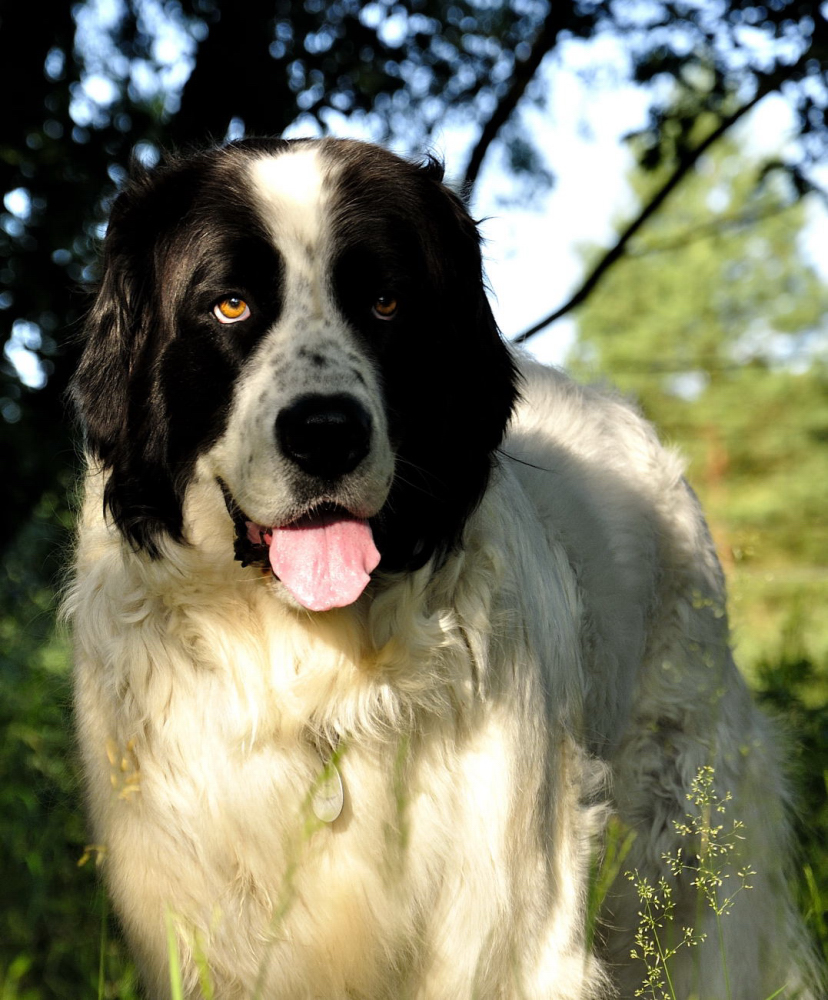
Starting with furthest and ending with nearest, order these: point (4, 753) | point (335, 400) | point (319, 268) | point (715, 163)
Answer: point (715, 163)
point (4, 753)
point (319, 268)
point (335, 400)

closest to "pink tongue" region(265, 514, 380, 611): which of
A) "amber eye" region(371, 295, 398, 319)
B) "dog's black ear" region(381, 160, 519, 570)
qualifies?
"dog's black ear" region(381, 160, 519, 570)

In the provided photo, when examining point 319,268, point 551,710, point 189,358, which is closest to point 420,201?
point 319,268

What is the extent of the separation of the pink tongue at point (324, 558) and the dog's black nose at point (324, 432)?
0.51 feet

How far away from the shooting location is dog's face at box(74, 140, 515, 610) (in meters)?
2.41

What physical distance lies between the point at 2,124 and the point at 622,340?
23.3 m

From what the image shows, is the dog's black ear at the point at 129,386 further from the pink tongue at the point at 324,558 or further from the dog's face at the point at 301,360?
the pink tongue at the point at 324,558

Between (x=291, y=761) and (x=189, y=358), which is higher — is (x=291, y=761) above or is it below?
below

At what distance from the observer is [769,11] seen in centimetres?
536

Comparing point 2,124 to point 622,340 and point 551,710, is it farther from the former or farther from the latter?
point 622,340

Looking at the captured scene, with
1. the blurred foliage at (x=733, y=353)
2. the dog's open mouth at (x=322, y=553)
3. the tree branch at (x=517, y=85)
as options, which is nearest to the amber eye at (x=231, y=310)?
the dog's open mouth at (x=322, y=553)

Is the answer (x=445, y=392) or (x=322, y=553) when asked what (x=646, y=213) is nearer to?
(x=445, y=392)

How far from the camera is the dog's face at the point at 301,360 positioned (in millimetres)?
2406

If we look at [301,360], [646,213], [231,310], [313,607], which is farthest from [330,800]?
[646,213]

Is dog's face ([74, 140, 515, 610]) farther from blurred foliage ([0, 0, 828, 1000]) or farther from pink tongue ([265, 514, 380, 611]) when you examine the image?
blurred foliage ([0, 0, 828, 1000])
